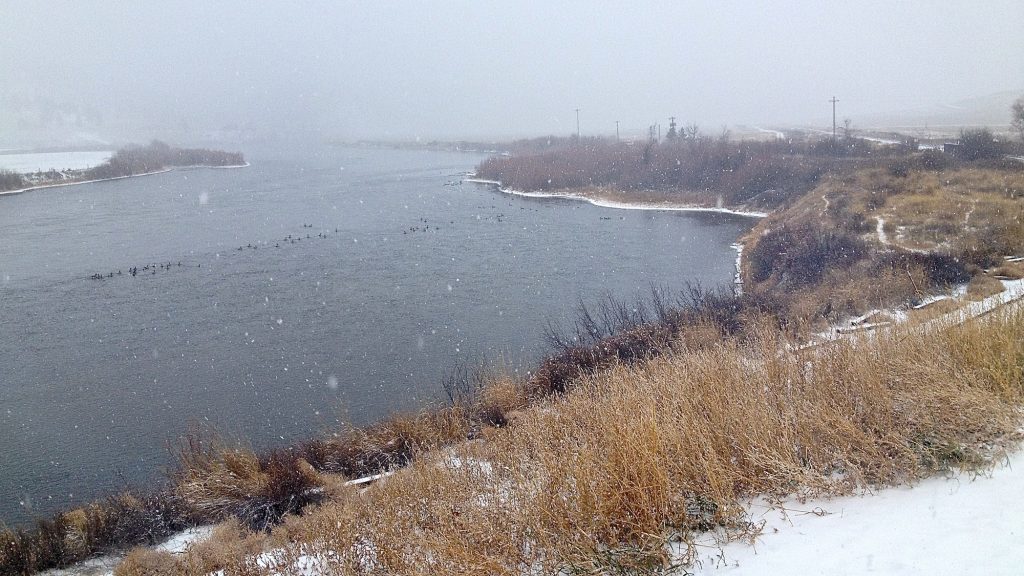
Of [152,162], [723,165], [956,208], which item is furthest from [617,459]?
[152,162]

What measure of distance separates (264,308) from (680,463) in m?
19.1

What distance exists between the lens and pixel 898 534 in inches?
164

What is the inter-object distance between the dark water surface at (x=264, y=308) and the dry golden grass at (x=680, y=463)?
8417 millimetres

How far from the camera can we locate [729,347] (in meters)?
8.87

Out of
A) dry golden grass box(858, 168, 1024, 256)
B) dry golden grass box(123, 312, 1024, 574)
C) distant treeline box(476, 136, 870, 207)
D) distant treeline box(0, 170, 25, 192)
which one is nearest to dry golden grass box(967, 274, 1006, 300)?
dry golden grass box(858, 168, 1024, 256)

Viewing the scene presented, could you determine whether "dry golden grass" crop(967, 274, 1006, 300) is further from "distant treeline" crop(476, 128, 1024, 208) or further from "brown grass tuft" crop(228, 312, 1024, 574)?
"distant treeline" crop(476, 128, 1024, 208)

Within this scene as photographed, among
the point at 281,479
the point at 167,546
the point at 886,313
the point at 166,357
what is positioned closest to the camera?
the point at 167,546

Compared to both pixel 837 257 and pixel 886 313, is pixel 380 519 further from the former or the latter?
pixel 837 257

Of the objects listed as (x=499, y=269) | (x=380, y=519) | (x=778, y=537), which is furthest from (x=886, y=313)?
(x=499, y=269)

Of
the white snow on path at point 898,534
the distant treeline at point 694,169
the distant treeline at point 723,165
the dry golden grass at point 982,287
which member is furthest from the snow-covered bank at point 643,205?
the white snow on path at point 898,534

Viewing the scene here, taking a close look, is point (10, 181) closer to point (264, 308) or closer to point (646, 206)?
point (264, 308)

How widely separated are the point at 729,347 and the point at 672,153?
54893 mm

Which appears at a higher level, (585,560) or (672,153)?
(672,153)

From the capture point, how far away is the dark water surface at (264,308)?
14023 mm
